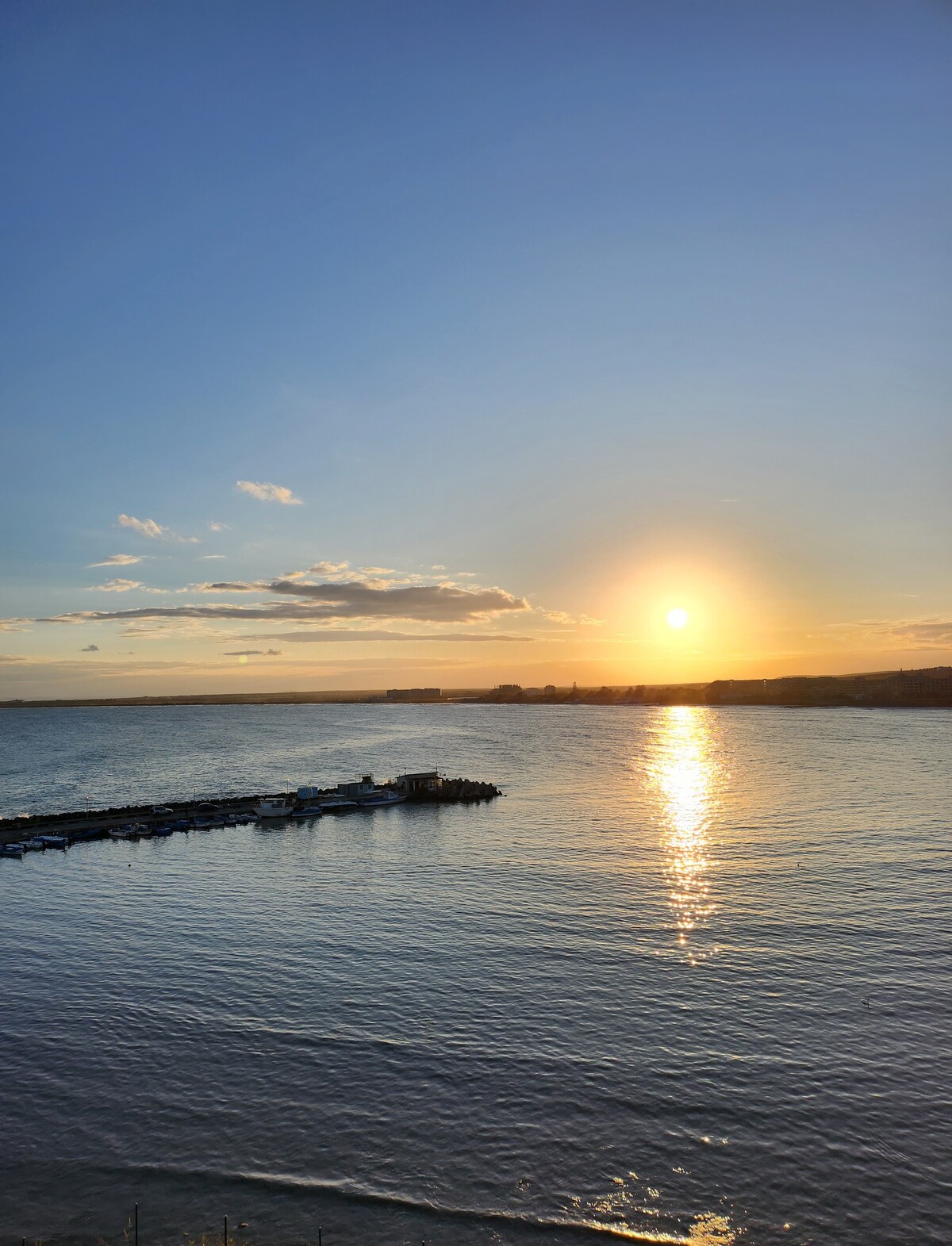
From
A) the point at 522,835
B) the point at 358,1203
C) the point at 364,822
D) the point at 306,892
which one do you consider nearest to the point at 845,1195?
the point at 358,1203

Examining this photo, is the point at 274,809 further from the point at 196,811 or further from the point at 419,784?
the point at 419,784

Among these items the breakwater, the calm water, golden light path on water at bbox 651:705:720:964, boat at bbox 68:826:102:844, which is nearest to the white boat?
the breakwater

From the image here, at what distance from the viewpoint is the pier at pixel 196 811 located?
86.2 metres

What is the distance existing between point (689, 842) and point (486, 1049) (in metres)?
50.4

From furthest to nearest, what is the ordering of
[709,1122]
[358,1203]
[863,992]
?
1. [863,992]
2. [709,1122]
3. [358,1203]

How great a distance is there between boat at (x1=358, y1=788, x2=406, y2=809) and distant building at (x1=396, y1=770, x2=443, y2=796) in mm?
1698

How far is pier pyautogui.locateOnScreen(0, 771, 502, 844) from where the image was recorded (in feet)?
283

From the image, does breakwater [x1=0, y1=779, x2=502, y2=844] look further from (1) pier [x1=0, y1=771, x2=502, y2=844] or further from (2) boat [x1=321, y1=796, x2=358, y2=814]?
(2) boat [x1=321, y1=796, x2=358, y2=814]

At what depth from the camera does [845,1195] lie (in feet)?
78.7

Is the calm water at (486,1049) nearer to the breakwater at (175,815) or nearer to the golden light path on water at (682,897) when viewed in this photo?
the golden light path on water at (682,897)

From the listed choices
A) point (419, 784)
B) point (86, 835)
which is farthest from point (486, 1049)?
point (419, 784)

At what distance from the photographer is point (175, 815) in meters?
97.0

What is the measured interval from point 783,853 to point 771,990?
3512 centimetres

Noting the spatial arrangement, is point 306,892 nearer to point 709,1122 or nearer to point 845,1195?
point 709,1122
